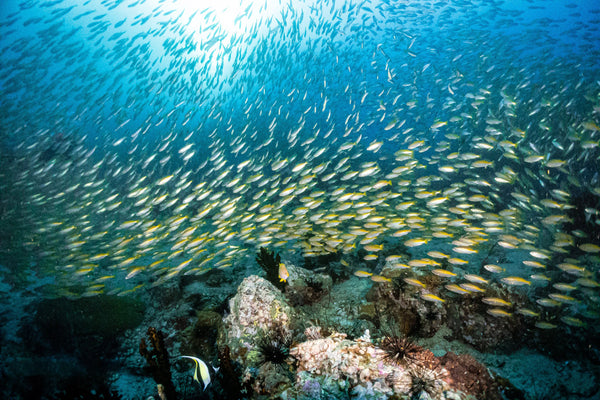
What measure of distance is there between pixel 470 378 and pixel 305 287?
3593 mm

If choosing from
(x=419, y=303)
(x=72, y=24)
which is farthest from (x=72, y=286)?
(x=72, y=24)

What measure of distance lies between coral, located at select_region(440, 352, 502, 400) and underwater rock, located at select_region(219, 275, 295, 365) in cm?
254

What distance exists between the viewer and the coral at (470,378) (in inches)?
127

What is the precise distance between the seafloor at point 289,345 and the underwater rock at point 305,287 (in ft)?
0.09

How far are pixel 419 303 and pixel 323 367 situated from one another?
2.74 m

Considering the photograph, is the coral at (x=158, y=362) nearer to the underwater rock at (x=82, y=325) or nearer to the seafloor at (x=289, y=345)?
the seafloor at (x=289, y=345)

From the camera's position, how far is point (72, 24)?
4491 cm

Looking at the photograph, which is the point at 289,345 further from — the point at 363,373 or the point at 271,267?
the point at 271,267

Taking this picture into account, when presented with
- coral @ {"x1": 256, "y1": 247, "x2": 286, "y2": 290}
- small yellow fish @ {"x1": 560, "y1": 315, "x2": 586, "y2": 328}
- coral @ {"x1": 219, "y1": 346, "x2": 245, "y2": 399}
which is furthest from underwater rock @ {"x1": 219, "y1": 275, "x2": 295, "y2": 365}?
small yellow fish @ {"x1": 560, "y1": 315, "x2": 586, "y2": 328}

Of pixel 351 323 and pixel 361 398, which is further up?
pixel 361 398

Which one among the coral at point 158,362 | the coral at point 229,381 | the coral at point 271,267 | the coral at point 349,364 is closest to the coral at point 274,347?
the coral at point 349,364

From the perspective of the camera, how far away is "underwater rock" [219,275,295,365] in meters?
4.48

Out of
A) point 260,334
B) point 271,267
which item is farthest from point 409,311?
point 271,267

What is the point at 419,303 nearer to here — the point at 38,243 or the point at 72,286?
the point at 72,286
